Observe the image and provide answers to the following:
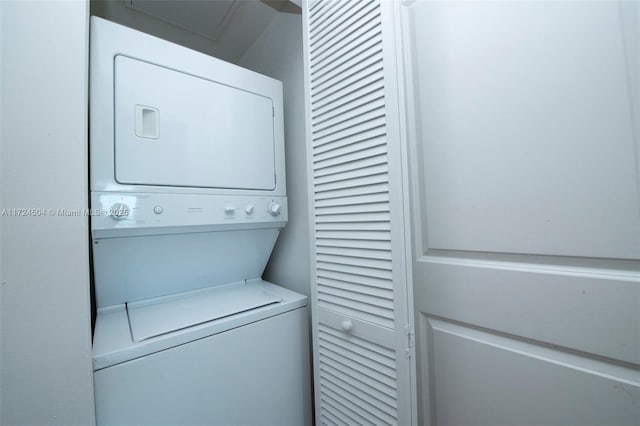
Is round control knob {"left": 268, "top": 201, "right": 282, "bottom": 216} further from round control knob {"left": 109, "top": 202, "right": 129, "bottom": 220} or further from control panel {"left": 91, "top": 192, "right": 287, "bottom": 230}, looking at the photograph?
round control knob {"left": 109, "top": 202, "right": 129, "bottom": 220}

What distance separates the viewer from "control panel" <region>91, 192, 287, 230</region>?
4.07 ft

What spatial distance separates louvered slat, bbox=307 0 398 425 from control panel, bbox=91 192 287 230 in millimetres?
435

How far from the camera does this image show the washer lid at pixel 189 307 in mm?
1269

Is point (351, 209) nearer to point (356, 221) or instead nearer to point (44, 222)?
point (356, 221)

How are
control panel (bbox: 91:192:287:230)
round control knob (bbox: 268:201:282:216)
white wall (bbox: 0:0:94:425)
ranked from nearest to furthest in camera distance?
white wall (bbox: 0:0:94:425)
control panel (bbox: 91:192:287:230)
round control knob (bbox: 268:201:282:216)

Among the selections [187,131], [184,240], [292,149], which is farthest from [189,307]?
[292,149]

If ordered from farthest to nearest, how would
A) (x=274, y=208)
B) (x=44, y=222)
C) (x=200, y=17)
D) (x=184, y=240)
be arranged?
(x=200, y=17)
(x=274, y=208)
(x=184, y=240)
(x=44, y=222)

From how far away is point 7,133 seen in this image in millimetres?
732

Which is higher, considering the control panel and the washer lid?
the control panel

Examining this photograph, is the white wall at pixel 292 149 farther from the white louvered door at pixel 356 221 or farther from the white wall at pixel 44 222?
the white wall at pixel 44 222

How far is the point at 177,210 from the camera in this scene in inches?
55.9

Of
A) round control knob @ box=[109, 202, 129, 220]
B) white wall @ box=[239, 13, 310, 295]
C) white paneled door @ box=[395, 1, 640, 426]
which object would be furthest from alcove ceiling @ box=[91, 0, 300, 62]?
round control knob @ box=[109, 202, 129, 220]

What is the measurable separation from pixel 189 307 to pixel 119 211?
2.17 feet

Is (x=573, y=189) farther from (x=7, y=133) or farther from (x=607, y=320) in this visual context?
(x=7, y=133)
